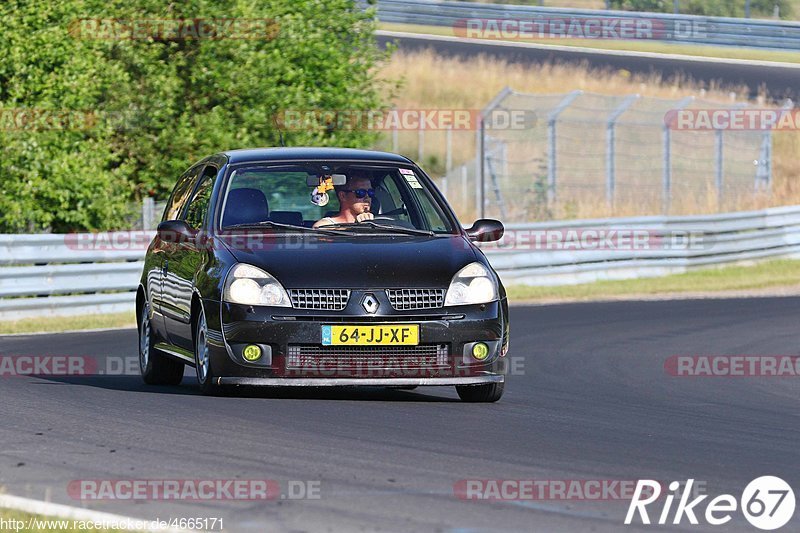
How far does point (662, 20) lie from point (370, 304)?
4077 centimetres

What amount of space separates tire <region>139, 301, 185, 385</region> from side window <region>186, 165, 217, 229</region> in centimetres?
92

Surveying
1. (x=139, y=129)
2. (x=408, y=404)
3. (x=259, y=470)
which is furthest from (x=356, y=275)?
(x=139, y=129)

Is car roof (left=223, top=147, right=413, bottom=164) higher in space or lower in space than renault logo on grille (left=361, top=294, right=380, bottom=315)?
higher

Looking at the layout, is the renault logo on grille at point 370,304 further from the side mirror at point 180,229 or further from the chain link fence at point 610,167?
the chain link fence at point 610,167

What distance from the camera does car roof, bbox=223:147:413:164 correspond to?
10625 mm

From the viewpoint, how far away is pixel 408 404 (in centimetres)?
981

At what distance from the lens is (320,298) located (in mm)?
9320

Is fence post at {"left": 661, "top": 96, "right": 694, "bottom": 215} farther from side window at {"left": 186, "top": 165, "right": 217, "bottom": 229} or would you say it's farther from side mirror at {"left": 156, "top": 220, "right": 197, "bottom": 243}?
side mirror at {"left": 156, "top": 220, "right": 197, "bottom": 243}

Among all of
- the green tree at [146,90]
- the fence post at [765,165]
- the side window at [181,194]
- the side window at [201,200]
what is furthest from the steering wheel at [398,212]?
the fence post at [765,165]

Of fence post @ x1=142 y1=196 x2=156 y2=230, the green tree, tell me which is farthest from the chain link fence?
fence post @ x1=142 y1=196 x2=156 y2=230

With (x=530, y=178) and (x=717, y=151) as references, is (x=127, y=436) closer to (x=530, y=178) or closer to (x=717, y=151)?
(x=717, y=151)

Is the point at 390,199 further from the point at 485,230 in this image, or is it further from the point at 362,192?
the point at 485,230

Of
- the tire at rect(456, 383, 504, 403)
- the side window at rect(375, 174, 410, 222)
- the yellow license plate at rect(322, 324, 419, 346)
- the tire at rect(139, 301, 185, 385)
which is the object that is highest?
the side window at rect(375, 174, 410, 222)

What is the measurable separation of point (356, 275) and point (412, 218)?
4.47ft
